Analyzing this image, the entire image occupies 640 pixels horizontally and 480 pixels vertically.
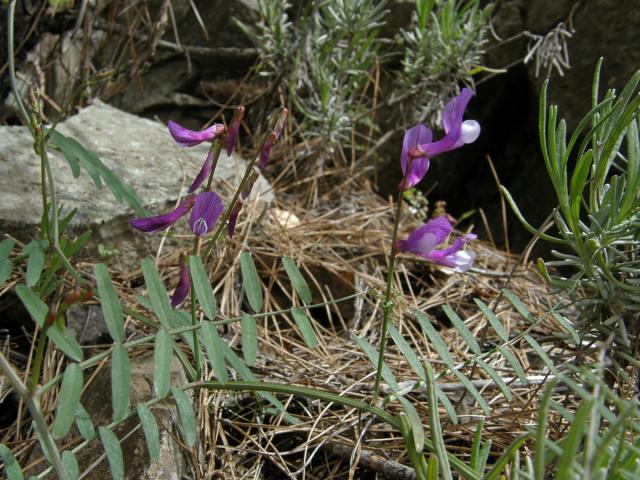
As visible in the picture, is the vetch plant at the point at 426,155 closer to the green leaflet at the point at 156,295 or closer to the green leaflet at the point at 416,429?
the green leaflet at the point at 416,429

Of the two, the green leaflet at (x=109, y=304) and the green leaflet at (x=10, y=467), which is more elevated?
the green leaflet at (x=109, y=304)

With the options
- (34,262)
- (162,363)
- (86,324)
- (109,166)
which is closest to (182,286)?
(162,363)

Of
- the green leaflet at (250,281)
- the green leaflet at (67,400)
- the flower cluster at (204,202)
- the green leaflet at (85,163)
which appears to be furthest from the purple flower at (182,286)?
the green leaflet at (85,163)

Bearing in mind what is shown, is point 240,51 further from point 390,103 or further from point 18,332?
point 18,332

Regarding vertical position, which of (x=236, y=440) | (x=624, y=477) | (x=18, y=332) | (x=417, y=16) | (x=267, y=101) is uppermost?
(x=417, y=16)

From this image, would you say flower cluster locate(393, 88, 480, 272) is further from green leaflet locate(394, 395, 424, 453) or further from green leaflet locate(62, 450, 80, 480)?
green leaflet locate(62, 450, 80, 480)

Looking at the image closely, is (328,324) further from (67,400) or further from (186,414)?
(67,400)

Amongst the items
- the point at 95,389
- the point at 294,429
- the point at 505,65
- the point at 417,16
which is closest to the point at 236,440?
the point at 294,429
